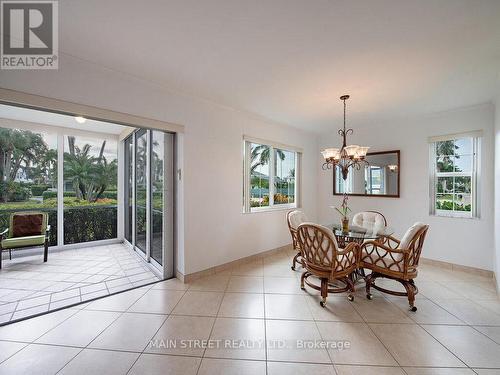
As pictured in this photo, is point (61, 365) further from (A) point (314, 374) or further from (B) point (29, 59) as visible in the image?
(B) point (29, 59)

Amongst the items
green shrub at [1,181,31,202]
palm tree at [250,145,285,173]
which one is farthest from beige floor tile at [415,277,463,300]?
green shrub at [1,181,31,202]

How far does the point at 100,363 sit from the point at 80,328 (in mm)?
594

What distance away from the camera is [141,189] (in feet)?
13.5

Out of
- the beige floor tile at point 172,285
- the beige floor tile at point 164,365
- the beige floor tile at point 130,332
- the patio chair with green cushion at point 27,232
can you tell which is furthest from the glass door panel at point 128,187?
the beige floor tile at point 164,365

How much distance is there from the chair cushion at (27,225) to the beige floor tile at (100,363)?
330 cm

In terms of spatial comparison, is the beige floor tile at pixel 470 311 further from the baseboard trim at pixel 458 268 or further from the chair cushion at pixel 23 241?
the chair cushion at pixel 23 241

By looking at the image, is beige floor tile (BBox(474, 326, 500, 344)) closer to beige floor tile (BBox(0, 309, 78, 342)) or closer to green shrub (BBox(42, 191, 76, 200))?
beige floor tile (BBox(0, 309, 78, 342))

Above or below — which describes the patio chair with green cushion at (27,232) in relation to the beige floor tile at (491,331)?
above

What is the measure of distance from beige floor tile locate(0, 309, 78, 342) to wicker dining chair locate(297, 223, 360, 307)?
2598mm

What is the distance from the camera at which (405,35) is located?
1.79 m

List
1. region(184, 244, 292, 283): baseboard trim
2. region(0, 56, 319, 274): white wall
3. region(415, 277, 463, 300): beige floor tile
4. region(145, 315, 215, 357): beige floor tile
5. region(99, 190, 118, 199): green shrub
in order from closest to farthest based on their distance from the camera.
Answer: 1. region(145, 315, 215, 357): beige floor tile
2. region(0, 56, 319, 274): white wall
3. region(415, 277, 463, 300): beige floor tile
4. region(184, 244, 292, 283): baseboard trim
5. region(99, 190, 118, 199): green shrub

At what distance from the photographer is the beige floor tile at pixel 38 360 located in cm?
155

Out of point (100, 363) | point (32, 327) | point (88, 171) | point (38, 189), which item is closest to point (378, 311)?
point (100, 363)

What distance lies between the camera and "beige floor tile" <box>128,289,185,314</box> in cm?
234
